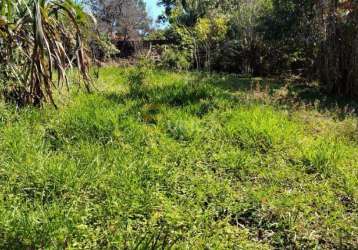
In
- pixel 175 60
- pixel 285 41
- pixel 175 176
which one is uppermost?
pixel 285 41

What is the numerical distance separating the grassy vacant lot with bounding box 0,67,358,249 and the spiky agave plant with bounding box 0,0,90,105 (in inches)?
11.5

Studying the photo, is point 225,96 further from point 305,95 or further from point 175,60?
point 175,60

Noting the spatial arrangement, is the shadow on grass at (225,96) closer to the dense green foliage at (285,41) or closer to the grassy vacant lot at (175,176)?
the grassy vacant lot at (175,176)

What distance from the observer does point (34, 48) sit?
3.88m

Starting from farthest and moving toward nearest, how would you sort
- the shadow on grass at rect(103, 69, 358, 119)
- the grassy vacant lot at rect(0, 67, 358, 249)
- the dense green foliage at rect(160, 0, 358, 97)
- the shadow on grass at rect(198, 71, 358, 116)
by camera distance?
the dense green foliage at rect(160, 0, 358, 97) < the shadow on grass at rect(198, 71, 358, 116) < the shadow on grass at rect(103, 69, 358, 119) < the grassy vacant lot at rect(0, 67, 358, 249)

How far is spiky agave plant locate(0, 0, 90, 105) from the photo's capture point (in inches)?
156

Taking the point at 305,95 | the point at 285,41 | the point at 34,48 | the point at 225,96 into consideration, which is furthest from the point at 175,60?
the point at 34,48

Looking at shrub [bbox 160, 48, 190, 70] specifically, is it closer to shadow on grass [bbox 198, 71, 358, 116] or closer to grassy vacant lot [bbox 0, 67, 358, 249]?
shadow on grass [bbox 198, 71, 358, 116]

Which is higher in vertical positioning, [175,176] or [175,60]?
[175,60]

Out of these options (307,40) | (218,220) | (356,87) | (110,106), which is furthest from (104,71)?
(218,220)

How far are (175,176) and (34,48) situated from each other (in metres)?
1.89

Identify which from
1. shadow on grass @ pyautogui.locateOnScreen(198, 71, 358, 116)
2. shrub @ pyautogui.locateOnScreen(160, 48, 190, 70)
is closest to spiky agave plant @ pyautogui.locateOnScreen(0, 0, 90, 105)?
shadow on grass @ pyautogui.locateOnScreen(198, 71, 358, 116)

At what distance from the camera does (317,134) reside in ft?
13.6

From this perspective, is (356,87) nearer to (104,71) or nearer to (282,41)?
(282,41)
